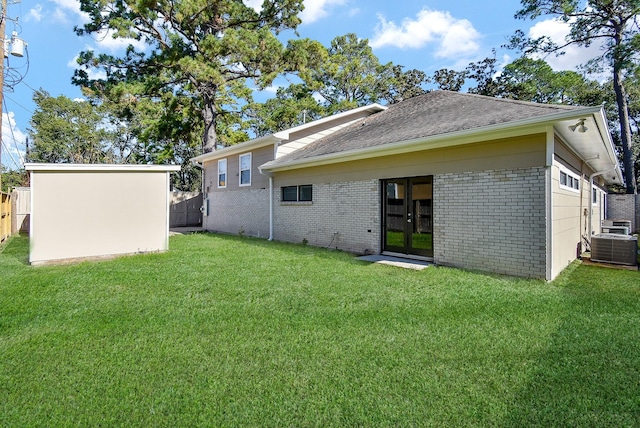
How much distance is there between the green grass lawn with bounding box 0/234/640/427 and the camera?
2271 millimetres

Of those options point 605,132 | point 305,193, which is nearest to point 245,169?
point 305,193

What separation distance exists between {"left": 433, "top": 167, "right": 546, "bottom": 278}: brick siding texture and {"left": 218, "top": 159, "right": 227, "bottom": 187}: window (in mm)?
10596

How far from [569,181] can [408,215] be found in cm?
367

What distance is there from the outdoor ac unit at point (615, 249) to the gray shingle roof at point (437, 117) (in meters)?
3.46

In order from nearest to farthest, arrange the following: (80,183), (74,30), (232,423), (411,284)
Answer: (232,423)
(411,284)
(80,183)
(74,30)

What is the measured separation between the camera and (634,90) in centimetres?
2208

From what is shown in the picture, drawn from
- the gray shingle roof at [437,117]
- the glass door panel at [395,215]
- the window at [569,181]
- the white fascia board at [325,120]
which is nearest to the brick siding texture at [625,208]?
the window at [569,181]

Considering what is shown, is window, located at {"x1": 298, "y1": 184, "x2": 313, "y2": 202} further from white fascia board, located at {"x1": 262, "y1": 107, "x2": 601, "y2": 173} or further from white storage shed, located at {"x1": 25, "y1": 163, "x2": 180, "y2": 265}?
white storage shed, located at {"x1": 25, "y1": 163, "x2": 180, "y2": 265}

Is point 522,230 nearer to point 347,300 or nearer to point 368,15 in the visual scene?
point 347,300

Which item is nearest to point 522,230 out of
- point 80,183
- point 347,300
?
point 347,300

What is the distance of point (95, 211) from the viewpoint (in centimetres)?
809

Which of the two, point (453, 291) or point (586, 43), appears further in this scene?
point (586, 43)

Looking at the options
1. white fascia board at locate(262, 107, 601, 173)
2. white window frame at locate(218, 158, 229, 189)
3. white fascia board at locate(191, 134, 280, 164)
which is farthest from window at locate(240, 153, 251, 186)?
white fascia board at locate(262, 107, 601, 173)

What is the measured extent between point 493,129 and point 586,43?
1915 cm
